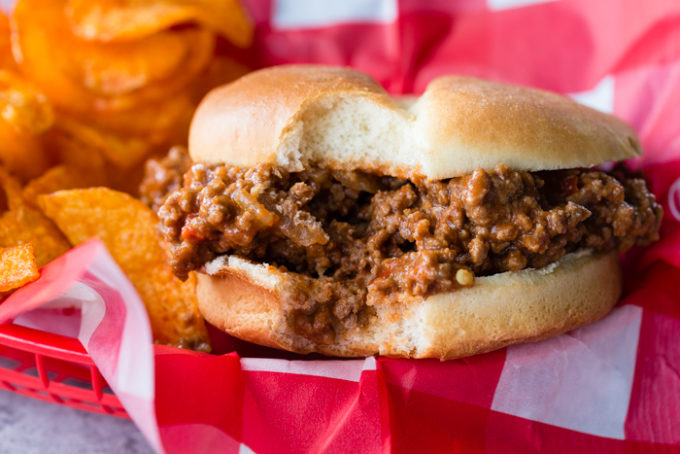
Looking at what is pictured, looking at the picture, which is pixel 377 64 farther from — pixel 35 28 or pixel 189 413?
pixel 189 413

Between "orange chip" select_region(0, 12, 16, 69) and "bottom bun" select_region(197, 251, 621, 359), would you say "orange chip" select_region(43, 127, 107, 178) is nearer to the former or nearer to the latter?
"orange chip" select_region(0, 12, 16, 69)

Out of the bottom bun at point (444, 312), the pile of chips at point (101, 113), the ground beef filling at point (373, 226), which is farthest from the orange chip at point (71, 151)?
the bottom bun at point (444, 312)

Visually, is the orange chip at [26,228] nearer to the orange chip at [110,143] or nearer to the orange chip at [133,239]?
the orange chip at [133,239]

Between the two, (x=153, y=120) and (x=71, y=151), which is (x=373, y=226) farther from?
(x=71, y=151)

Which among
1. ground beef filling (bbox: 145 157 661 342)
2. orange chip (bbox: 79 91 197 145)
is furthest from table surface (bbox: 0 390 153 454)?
orange chip (bbox: 79 91 197 145)

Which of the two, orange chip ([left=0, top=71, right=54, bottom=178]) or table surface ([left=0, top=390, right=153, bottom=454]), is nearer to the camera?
table surface ([left=0, top=390, right=153, bottom=454])

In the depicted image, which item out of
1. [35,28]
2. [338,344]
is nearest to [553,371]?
[338,344]
